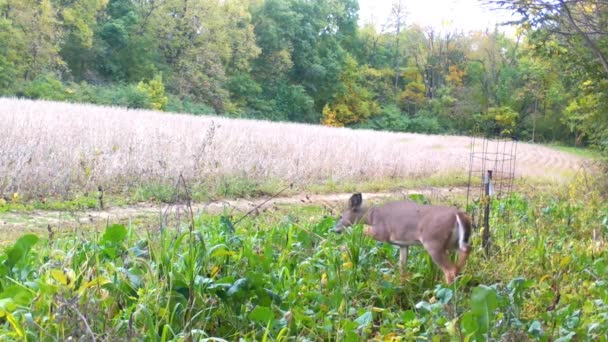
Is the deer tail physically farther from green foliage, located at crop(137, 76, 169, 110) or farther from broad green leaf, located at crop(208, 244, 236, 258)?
green foliage, located at crop(137, 76, 169, 110)

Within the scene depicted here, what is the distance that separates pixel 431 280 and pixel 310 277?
1058mm

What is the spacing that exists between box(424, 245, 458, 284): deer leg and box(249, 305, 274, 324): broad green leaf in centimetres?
165

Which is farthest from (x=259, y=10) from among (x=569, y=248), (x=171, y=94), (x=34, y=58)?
(x=569, y=248)

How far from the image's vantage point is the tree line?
44.8 metres

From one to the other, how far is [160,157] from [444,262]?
890cm

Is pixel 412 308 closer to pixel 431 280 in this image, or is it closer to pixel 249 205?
pixel 431 280

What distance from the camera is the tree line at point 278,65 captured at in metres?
44.8

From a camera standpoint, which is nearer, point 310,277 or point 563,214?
point 310,277

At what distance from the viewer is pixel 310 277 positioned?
484 cm

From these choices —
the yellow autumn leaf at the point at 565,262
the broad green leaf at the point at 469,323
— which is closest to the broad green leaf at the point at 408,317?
the broad green leaf at the point at 469,323

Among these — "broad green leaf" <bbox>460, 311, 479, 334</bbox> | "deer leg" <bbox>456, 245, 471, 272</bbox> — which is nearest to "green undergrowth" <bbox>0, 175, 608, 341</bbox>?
"broad green leaf" <bbox>460, 311, 479, 334</bbox>

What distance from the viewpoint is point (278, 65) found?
63.0 metres

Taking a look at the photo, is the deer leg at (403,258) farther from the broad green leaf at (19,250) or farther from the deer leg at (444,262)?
the broad green leaf at (19,250)

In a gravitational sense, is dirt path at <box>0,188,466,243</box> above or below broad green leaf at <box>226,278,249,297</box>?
below
